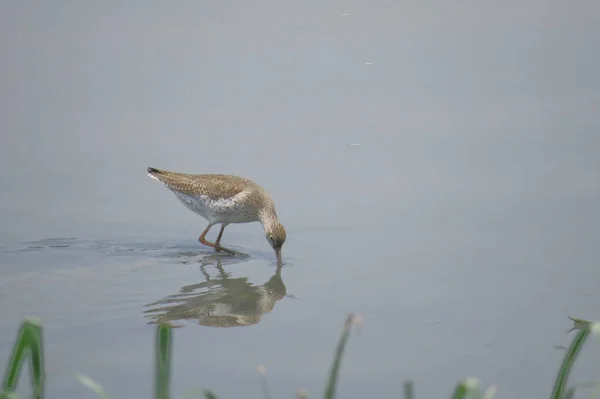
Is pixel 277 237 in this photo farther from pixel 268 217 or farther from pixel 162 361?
pixel 162 361

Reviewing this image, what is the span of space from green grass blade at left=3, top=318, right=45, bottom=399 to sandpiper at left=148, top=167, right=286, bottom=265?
5.42 meters

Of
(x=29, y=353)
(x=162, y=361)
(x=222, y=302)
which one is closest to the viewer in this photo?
(x=162, y=361)

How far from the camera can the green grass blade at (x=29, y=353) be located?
2.97 meters

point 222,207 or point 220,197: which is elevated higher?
point 220,197

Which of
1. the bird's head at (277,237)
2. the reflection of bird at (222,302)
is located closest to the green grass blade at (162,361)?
the reflection of bird at (222,302)

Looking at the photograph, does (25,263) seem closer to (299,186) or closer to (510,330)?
(299,186)

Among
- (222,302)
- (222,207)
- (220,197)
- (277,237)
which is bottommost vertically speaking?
(222,302)

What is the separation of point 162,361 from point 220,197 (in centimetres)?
606

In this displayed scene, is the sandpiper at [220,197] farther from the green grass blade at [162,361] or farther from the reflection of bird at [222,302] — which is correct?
the green grass blade at [162,361]

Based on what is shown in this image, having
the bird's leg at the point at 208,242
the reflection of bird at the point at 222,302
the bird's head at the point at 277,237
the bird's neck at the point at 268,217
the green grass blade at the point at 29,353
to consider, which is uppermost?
the green grass blade at the point at 29,353

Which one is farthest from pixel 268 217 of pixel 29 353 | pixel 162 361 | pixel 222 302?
pixel 162 361

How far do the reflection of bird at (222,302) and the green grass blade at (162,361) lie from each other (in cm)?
342

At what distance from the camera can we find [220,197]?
29.4 ft

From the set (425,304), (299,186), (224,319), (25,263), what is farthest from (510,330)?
(25,263)
